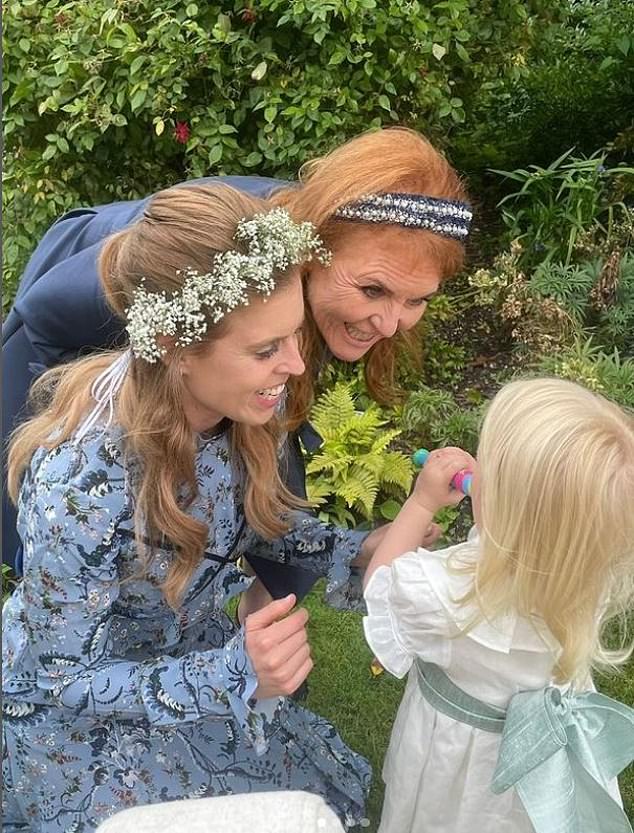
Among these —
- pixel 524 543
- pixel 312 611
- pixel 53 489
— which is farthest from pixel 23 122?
pixel 524 543

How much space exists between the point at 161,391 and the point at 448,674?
35.8 inches

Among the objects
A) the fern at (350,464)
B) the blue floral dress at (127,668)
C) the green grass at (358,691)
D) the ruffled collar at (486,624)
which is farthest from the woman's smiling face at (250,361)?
the fern at (350,464)

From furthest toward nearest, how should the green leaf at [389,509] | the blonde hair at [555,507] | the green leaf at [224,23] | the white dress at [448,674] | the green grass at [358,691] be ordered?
the green leaf at [389,509] < the green leaf at [224,23] < the green grass at [358,691] < the white dress at [448,674] < the blonde hair at [555,507]

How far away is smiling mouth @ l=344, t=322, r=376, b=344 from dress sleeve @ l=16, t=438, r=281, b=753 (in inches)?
29.2

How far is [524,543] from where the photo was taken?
1944 millimetres

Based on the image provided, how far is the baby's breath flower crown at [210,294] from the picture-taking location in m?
1.98

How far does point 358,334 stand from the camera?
8.46ft

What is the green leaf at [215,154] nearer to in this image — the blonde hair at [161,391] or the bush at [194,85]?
the bush at [194,85]

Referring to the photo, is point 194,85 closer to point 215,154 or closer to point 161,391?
point 215,154

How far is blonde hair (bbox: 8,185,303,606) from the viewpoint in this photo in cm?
204

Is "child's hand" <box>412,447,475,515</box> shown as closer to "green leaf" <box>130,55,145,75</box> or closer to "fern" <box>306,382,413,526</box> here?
"fern" <box>306,382,413,526</box>

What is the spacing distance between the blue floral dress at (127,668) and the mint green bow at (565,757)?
1.79 feet

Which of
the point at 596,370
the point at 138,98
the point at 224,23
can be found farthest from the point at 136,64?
the point at 596,370

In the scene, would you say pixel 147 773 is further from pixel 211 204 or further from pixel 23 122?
pixel 23 122
